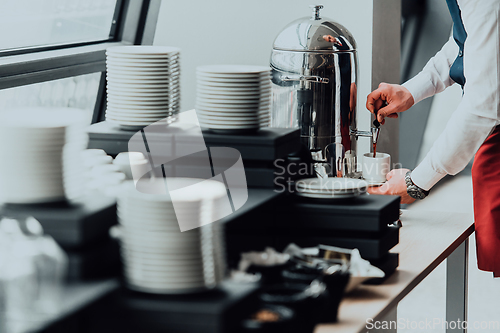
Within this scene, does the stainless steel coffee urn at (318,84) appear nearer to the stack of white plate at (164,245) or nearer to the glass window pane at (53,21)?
the stack of white plate at (164,245)

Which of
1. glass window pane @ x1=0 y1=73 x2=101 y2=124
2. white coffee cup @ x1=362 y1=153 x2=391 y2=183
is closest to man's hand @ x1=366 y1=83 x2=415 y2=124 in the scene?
white coffee cup @ x1=362 y1=153 x2=391 y2=183

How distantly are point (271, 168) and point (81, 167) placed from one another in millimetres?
379

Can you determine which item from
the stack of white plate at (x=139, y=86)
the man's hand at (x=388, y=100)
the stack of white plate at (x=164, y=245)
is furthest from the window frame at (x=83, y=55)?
the stack of white plate at (x=164, y=245)

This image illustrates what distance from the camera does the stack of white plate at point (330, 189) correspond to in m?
1.15

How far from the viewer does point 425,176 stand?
1.62 meters

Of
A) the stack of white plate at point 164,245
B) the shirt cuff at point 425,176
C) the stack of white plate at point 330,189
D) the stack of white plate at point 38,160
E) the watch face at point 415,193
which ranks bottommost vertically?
the watch face at point 415,193

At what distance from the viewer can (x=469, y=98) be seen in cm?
151

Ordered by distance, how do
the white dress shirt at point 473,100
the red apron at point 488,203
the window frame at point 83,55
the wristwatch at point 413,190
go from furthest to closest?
the window frame at point 83,55 < the wristwatch at point 413,190 < the red apron at point 488,203 < the white dress shirt at point 473,100

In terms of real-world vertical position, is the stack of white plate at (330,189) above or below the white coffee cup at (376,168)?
above

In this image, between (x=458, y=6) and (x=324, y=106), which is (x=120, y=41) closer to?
(x=324, y=106)

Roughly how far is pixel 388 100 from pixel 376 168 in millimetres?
313

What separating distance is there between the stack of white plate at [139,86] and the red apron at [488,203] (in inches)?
32.8

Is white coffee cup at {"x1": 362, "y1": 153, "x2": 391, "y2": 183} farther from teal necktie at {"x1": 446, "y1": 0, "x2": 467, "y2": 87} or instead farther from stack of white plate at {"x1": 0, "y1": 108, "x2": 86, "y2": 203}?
stack of white plate at {"x1": 0, "y1": 108, "x2": 86, "y2": 203}

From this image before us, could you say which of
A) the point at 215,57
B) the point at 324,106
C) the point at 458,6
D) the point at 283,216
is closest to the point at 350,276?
the point at 283,216
